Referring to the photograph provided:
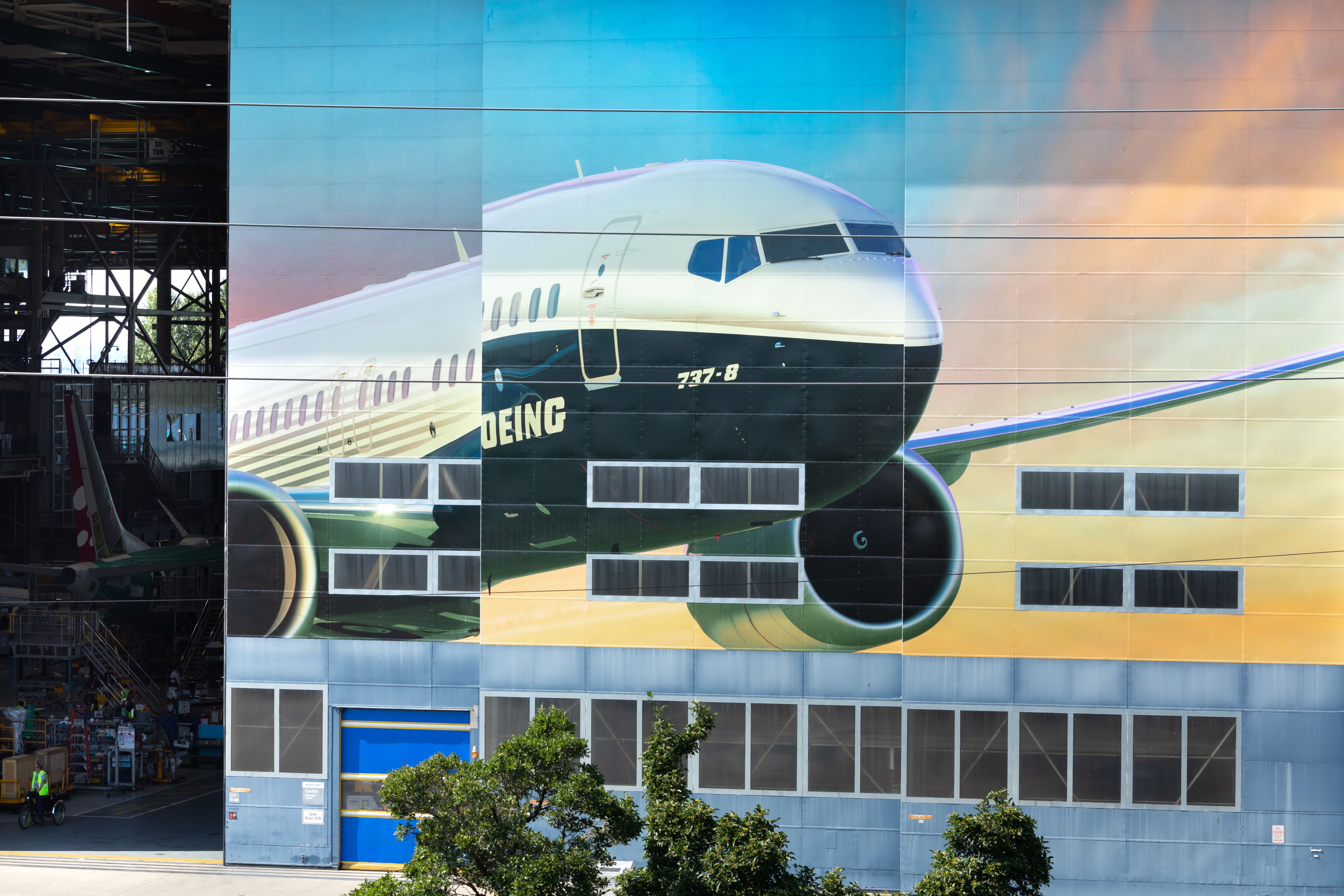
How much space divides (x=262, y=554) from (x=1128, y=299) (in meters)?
19.1

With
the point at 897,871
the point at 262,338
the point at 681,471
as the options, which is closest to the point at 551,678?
the point at 681,471

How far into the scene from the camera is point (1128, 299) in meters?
19.6

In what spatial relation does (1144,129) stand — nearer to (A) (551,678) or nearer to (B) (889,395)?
(B) (889,395)

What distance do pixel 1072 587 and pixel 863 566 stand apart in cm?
427

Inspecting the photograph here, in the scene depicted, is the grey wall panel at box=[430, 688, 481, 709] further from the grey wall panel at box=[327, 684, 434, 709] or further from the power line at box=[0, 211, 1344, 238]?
the power line at box=[0, 211, 1344, 238]

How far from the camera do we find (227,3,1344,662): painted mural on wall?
1953 cm

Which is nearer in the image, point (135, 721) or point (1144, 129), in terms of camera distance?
Answer: point (1144, 129)

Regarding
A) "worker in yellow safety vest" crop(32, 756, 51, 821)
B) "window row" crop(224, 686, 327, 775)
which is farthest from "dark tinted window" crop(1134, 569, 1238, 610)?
Answer: "worker in yellow safety vest" crop(32, 756, 51, 821)

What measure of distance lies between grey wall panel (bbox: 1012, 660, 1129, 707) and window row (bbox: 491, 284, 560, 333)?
39.8 feet

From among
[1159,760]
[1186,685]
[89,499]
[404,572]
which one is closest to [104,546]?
[89,499]

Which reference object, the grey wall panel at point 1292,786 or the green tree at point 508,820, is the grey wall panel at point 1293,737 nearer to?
the grey wall panel at point 1292,786

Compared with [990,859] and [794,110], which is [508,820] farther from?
[794,110]

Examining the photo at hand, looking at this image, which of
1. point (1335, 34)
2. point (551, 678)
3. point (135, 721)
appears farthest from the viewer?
point (135, 721)

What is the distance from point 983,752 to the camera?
19.9m
